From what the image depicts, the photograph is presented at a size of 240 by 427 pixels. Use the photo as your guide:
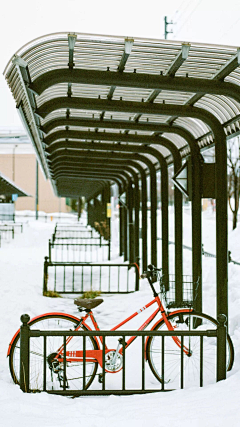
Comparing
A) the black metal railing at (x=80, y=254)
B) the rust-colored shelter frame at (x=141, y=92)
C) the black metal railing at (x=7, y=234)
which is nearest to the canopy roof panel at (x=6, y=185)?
the black metal railing at (x=7, y=234)

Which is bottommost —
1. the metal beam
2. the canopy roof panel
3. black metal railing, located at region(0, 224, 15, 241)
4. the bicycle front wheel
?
the bicycle front wheel

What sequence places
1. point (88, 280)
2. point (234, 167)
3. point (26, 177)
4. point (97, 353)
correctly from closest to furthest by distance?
point (97, 353) < point (88, 280) < point (234, 167) < point (26, 177)

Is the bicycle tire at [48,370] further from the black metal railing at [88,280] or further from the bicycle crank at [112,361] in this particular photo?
the black metal railing at [88,280]

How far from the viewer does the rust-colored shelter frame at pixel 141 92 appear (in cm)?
433

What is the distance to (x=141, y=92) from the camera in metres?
5.90

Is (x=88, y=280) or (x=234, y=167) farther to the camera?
(x=234, y=167)

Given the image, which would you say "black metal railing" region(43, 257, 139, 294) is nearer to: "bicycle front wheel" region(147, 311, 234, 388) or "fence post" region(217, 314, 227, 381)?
"bicycle front wheel" region(147, 311, 234, 388)

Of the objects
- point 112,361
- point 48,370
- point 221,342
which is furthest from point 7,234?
point 221,342

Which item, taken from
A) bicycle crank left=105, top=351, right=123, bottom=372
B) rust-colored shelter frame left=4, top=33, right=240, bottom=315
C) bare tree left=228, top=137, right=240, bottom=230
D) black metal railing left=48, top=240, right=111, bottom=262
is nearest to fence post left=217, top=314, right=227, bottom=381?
bicycle crank left=105, top=351, right=123, bottom=372

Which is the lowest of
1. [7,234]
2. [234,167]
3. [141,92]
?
[7,234]

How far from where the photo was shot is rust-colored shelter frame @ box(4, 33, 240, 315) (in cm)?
433

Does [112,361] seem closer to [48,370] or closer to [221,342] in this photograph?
[48,370]

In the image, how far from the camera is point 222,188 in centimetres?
572

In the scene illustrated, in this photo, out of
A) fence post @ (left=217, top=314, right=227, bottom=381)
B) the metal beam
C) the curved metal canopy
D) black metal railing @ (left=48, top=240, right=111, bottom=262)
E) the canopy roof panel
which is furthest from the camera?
the canopy roof panel
